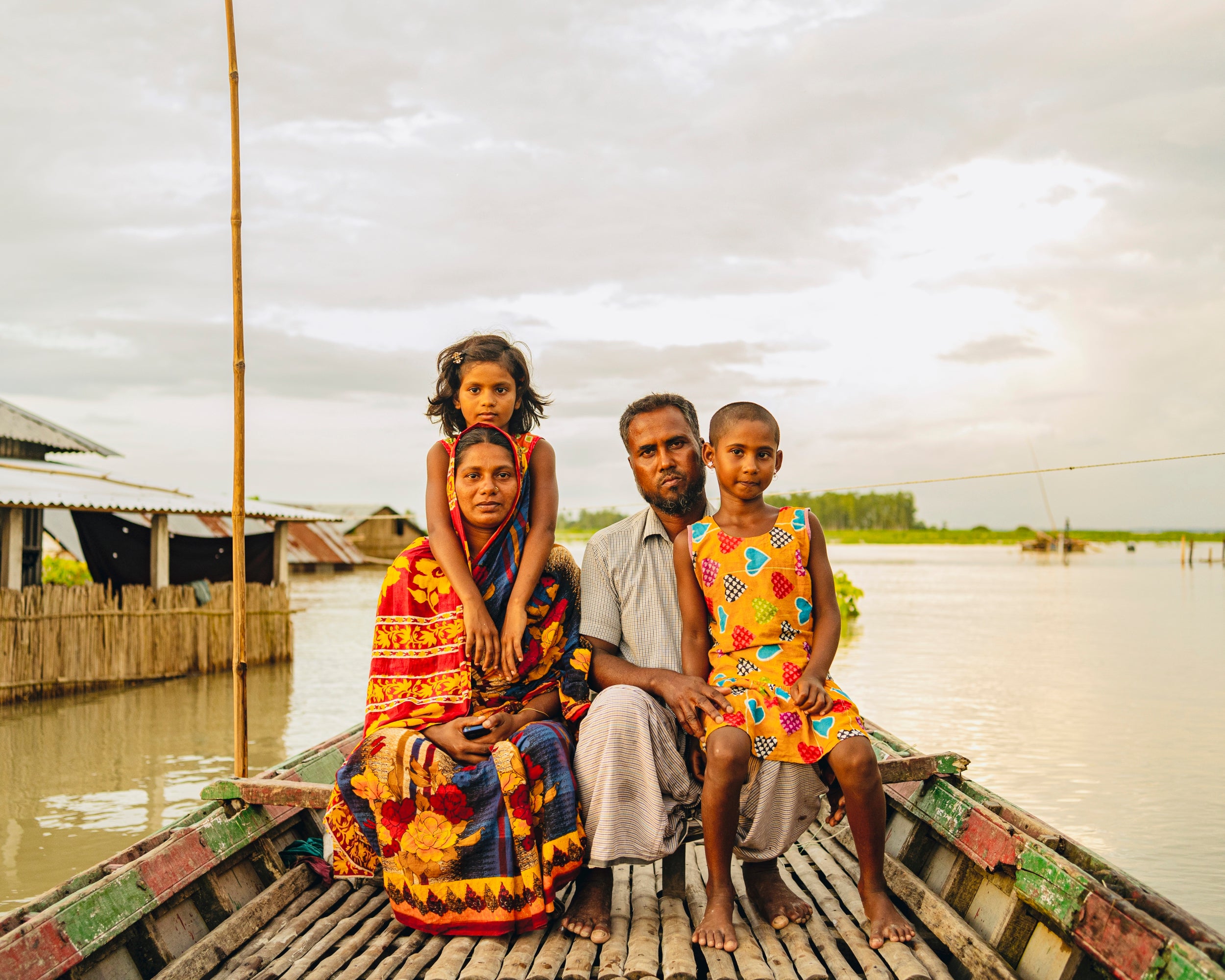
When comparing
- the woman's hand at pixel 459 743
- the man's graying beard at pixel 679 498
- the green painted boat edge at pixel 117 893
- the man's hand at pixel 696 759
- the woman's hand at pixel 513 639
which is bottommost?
the green painted boat edge at pixel 117 893

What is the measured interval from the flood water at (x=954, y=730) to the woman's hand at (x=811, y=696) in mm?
3066

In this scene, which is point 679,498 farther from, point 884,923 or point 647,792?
point 884,923

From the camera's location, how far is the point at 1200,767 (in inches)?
275

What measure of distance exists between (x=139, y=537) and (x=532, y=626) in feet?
29.3

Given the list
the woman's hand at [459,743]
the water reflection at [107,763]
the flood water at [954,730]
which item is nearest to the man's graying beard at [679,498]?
the woman's hand at [459,743]

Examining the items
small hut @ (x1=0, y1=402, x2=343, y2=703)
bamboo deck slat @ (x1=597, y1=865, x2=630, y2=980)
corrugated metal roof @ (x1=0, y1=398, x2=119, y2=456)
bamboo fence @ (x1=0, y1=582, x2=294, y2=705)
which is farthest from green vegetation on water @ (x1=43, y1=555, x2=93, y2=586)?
bamboo deck slat @ (x1=597, y1=865, x2=630, y2=980)

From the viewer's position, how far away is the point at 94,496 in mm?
9164

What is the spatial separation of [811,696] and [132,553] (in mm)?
9641

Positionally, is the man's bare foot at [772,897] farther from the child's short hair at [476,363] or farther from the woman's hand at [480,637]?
the child's short hair at [476,363]

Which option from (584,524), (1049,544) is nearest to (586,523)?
(584,524)

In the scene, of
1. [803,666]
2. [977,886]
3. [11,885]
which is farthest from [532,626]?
[11,885]

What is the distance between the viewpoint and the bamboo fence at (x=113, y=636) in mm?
8500

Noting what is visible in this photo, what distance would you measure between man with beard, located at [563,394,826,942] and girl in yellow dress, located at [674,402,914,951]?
0.08 metres

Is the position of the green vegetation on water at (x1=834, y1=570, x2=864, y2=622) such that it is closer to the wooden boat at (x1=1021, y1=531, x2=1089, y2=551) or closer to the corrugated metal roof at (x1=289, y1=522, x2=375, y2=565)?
the corrugated metal roof at (x1=289, y1=522, x2=375, y2=565)
